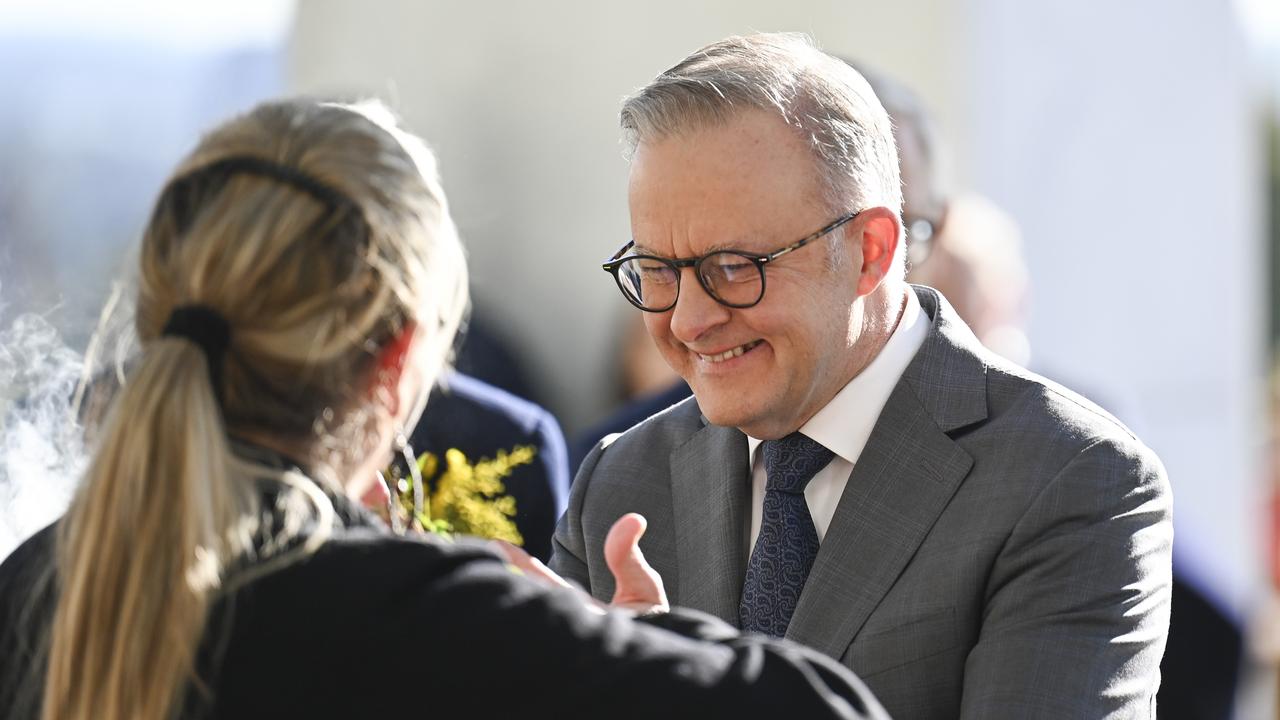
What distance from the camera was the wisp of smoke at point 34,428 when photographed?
2.29m

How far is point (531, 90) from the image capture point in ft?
24.2

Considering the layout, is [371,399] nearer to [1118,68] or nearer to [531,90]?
[1118,68]

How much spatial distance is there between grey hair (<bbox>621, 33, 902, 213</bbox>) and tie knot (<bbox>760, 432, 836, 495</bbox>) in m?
0.36

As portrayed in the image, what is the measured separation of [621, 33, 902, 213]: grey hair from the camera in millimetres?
2408

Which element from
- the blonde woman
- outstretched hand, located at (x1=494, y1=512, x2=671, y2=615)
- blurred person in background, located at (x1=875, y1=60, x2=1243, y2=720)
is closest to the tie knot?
outstretched hand, located at (x1=494, y1=512, x2=671, y2=615)

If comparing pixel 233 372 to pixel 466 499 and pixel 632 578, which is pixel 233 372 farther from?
pixel 466 499

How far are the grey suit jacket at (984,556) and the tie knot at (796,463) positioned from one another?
0.08 meters

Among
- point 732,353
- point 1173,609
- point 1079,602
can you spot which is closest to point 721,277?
point 732,353

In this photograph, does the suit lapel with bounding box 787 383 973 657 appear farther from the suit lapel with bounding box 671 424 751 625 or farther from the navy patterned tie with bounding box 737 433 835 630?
the suit lapel with bounding box 671 424 751 625

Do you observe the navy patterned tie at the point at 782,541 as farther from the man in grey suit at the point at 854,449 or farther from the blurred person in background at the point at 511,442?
the blurred person in background at the point at 511,442

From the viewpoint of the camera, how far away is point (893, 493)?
2.34m

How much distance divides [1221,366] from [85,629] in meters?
5.47

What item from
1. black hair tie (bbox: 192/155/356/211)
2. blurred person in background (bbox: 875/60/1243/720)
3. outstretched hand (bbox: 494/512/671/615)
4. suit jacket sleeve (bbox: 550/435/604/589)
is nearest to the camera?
black hair tie (bbox: 192/155/356/211)

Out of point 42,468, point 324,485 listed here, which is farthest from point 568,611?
point 42,468
